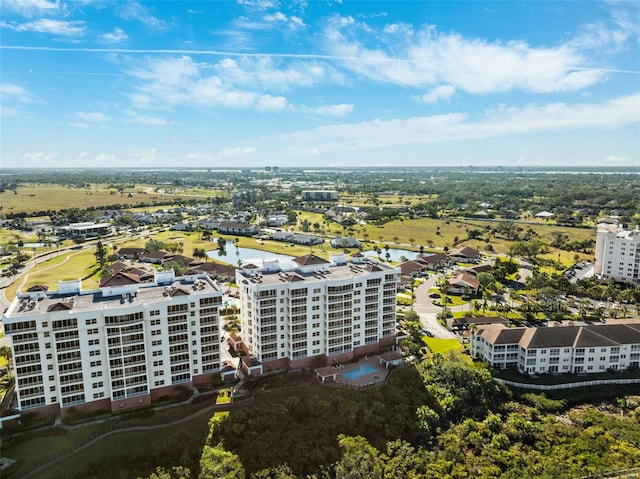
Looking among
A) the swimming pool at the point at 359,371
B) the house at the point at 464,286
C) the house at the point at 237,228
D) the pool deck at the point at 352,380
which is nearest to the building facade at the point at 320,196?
the house at the point at 237,228

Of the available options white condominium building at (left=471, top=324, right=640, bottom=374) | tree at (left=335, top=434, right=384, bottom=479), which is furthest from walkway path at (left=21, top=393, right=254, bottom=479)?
white condominium building at (left=471, top=324, right=640, bottom=374)

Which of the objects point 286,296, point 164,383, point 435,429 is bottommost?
point 435,429

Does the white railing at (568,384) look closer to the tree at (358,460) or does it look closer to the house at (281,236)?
the tree at (358,460)

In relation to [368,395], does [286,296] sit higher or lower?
higher

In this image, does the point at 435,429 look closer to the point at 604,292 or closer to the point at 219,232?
the point at 604,292

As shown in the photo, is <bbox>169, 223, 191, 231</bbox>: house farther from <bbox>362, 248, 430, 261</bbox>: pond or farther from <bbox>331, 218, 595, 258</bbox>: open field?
<bbox>362, 248, 430, 261</bbox>: pond

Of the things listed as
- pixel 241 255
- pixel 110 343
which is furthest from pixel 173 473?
pixel 241 255

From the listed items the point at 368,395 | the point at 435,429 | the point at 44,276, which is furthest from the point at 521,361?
the point at 44,276
